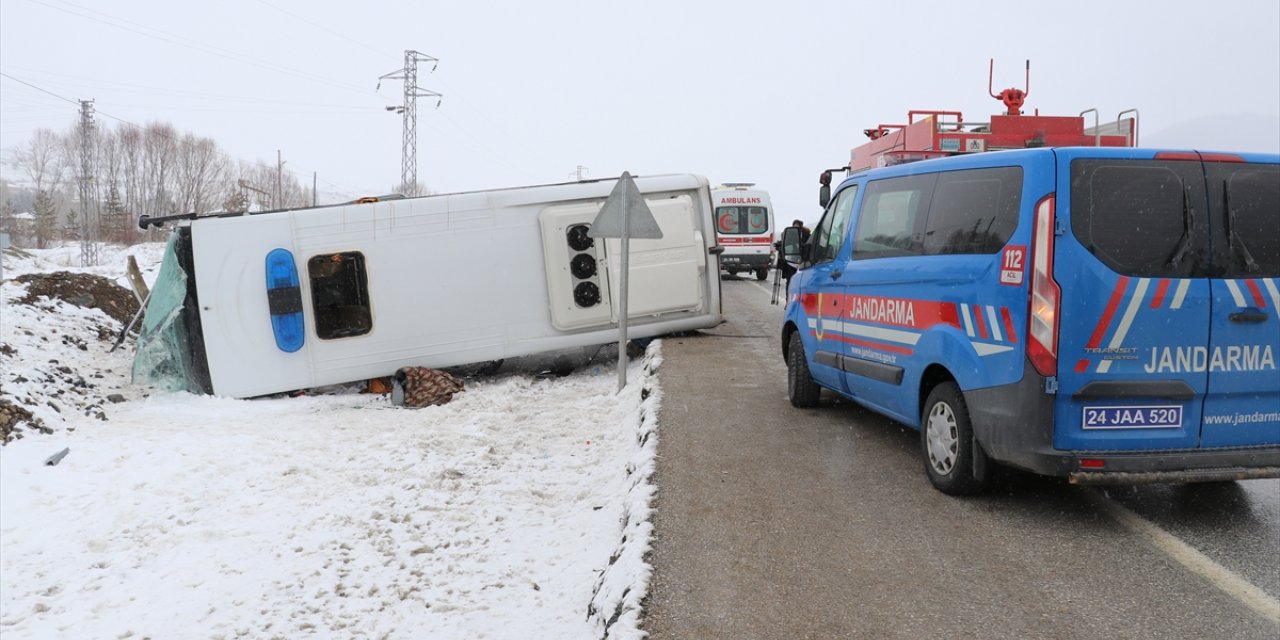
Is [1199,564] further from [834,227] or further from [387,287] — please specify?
[387,287]

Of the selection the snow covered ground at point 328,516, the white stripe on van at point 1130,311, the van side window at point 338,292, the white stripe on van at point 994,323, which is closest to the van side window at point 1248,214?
the white stripe on van at point 1130,311

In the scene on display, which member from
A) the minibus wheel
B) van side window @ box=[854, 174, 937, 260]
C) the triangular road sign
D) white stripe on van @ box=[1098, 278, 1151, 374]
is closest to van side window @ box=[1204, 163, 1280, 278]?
white stripe on van @ box=[1098, 278, 1151, 374]

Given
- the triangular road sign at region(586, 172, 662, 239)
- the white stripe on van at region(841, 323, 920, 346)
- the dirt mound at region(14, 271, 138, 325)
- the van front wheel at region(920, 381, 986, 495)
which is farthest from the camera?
the dirt mound at region(14, 271, 138, 325)

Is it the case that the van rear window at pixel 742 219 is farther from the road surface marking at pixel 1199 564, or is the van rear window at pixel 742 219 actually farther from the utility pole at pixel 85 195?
the utility pole at pixel 85 195

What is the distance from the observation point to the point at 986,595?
13.0 ft

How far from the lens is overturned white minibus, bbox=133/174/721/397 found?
11.4 meters

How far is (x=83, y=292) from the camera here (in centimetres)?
1562

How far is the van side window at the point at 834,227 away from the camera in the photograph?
691 cm

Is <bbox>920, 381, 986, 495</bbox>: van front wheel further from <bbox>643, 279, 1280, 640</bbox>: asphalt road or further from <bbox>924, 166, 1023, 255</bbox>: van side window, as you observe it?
<bbox>924, 166, 1023, 255</bbox>: van side window

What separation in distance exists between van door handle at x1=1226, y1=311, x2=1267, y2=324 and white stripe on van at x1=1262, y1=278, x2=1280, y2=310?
0.07 m

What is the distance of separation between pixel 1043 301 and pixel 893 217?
174 cm

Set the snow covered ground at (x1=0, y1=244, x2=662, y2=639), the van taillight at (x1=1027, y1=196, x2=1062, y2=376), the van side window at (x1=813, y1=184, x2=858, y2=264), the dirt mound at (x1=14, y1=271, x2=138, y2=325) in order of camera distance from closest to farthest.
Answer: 1. the van taillight at (x1=1027, y1=196, x2=1062, y2=376)
2. the snow covered ground at (x1=0, y1=244, x2=662, y2=639)
3. the van side window at (x1=813, y1=184, x2=858, y2=264)
4. the dirt mound at (x1=14, y1=271, x2=138, y2=325)

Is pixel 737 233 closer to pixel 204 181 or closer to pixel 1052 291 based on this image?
pixel 1052 291

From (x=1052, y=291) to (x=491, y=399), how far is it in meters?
7.78
